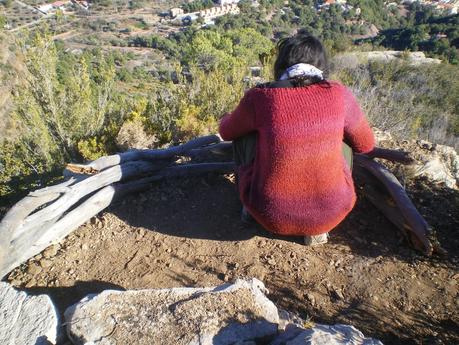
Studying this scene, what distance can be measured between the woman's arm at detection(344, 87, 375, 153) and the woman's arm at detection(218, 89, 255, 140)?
0.49m

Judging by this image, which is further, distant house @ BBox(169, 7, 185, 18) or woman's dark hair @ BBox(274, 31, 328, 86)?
distant house @ BBox(169, 7, 185, 18)

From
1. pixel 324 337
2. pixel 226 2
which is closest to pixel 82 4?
pixel 226 2

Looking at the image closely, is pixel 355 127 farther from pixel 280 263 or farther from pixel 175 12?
pixel 175 12

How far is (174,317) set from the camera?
1.48 metres

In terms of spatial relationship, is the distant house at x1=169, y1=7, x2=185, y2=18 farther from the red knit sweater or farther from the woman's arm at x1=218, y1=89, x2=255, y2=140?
the red knit sweater

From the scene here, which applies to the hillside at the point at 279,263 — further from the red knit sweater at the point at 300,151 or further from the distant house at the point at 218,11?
the distant house at the point at 218,11

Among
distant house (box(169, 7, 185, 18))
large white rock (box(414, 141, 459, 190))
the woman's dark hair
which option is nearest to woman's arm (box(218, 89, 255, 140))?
the woman's dark hair

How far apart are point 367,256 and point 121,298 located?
1.52 m

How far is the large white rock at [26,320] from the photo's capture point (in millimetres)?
1508

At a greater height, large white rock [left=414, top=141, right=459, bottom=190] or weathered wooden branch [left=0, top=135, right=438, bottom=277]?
weathered wooden branch [left=0, top=135, right=438, bottom=277]

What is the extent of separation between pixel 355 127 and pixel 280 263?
941 mm

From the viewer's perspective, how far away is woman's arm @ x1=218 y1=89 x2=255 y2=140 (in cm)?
193

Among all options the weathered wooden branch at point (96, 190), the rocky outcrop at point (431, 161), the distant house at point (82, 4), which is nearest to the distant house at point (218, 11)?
the distant house at point (82, 4)

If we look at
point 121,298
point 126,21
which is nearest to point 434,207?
point 121,298
